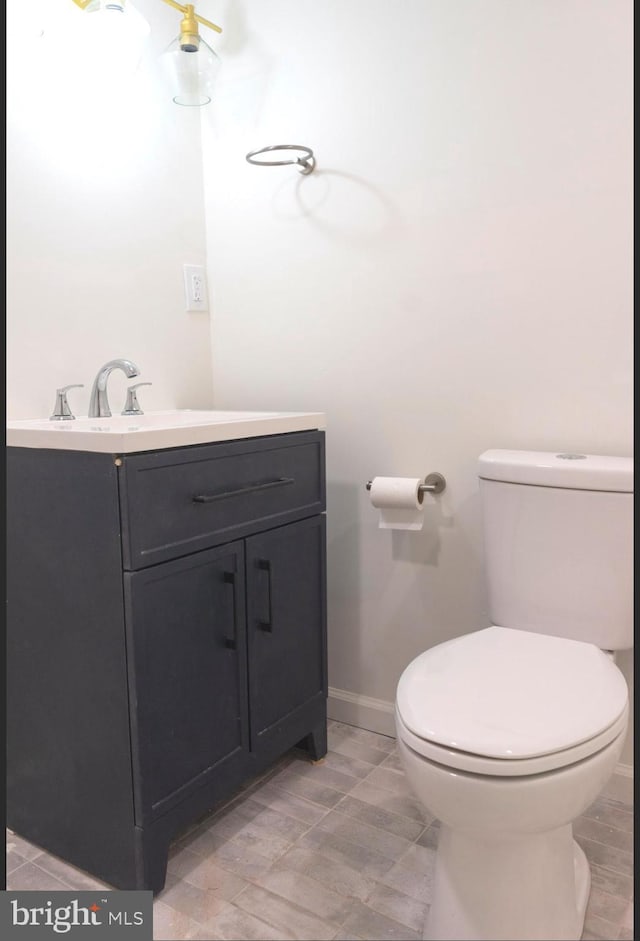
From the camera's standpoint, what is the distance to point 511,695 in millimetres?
1144

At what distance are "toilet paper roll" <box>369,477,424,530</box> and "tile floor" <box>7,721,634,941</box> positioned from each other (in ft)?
1.98

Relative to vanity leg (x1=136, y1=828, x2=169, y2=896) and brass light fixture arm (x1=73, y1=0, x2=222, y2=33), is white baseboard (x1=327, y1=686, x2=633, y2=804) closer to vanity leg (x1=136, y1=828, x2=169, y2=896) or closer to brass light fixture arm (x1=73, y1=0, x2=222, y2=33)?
vanity leg (x1=136, y1=828, x2=169, y2=896)

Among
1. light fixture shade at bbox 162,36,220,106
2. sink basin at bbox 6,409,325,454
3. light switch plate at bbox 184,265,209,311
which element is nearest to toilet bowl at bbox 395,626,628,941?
sink basin at bbox 6,409,325,454

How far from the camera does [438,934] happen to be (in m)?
1.16

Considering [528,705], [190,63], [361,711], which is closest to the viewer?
[528,705]

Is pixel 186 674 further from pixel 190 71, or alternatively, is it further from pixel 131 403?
pixel 190 71

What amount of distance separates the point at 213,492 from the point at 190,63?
1140 millimetres

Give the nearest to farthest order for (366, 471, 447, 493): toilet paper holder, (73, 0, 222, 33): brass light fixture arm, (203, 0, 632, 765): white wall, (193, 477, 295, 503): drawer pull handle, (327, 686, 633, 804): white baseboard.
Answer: (193, 477, 295, 503): drawer pull handle → (203, 0, 632, 765): white wall → (73, 0, 222, 33): brass light fixture arm → (366, 471, 447, 493): toilet paper holder → (327, 686, 633, 804): white baseboard

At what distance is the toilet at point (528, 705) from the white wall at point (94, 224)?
970 millimetres

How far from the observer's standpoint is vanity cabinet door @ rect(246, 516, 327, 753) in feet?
4.89

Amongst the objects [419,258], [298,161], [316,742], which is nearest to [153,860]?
[316,742]

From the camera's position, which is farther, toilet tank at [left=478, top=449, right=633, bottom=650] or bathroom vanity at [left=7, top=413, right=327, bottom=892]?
toilet tank at [left=478, top=449, right=633, bottom=650]

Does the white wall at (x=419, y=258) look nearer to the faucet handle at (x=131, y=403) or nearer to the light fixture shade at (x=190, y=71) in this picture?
the light fixture shade at (x=190, y=71)

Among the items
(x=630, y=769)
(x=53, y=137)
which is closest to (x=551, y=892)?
(x=630, y=769)
